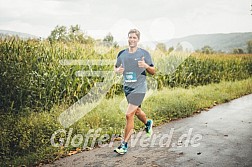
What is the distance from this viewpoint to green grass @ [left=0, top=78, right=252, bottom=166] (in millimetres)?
5309

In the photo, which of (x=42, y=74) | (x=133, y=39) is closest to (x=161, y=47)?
(x=42, y=74)

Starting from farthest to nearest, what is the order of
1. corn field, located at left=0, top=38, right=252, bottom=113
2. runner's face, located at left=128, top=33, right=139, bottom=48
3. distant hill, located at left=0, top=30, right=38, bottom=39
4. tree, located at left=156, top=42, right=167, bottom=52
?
tree, located at left=156, top=42, right=167, bottom=52 < distant hill, located at left=0, top=30, right=38, bottom=39 < corn field, located at left=0, top=38, right=252, bottom=113 < runner's face, located at left=128, top=33, right=139, bottom=48

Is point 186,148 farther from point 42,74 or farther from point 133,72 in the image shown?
point 42,74

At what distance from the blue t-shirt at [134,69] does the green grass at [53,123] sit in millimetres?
1614

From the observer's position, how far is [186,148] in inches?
217

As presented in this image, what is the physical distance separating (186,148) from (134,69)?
177cm

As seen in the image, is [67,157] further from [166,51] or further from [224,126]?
Result: [166,51]

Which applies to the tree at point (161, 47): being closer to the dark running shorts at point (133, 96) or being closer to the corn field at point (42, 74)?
the corn field at point (42, 74)

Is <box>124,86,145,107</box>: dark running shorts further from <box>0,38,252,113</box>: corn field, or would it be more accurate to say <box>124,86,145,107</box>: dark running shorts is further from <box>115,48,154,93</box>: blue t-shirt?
<box>0,38,252,113</box>: corn field

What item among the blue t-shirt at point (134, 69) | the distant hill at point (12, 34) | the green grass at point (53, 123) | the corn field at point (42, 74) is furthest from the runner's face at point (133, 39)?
the distant hill at point (12, 34)

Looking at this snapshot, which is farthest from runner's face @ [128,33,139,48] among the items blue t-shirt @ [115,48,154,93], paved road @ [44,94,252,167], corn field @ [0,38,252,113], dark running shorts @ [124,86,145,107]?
corn field @ [0,38,252,113]

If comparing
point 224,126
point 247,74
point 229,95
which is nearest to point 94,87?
point 224,126

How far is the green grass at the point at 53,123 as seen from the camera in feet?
17.4

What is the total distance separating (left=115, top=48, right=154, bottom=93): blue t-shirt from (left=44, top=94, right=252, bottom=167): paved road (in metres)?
1.18
